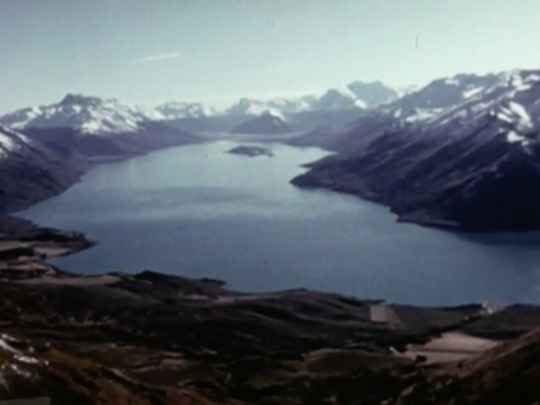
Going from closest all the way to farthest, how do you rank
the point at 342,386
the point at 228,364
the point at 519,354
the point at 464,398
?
the point at 464,398 < the point at 519,354 < the point at 342,386 < the point at 228,364

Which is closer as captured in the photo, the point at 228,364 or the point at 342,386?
the point at 342,386

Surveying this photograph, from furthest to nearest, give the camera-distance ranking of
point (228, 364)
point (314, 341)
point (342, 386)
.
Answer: point (314, 341) → point (228, 364) → point (342, 386)

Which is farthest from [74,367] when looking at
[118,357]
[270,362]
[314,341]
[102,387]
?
[314,341]

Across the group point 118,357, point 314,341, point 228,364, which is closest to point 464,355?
point 314,341

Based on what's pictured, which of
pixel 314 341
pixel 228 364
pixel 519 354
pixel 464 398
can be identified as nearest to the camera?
pixel 464 398

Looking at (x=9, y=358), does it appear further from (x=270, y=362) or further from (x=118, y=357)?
(x=270, y=362)

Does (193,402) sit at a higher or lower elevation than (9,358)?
lower

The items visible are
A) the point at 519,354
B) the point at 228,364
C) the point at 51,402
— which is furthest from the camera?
the point at 228,364

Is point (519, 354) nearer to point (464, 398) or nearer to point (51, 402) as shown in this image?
point (464, 398)

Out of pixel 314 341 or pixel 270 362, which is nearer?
pixel 270 362
